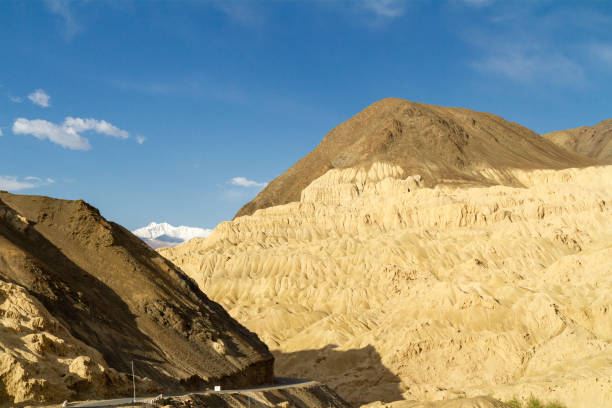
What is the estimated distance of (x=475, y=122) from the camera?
7407 inches

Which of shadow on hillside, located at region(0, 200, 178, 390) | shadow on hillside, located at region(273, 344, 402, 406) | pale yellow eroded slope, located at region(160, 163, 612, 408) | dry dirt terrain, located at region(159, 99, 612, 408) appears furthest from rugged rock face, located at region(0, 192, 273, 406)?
pale yellow eroded slope, located at region(160, 163, 612, 408)

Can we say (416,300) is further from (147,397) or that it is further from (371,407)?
(147,397)

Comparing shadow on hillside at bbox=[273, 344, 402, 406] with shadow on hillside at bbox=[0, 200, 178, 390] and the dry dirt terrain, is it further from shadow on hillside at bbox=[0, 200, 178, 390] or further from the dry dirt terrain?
shadow on hillside at bbox=[0, 200, 178, 390]

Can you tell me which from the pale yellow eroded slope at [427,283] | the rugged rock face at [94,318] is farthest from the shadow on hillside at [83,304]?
the pale yellow eroded slope at [427,283]

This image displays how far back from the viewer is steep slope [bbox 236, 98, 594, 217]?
156250 millimetres

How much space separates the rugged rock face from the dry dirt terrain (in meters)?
13.0

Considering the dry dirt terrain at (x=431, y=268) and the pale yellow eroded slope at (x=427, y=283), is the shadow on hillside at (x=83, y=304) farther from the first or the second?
the pale yellow eroded slope at (x=427, y=283)

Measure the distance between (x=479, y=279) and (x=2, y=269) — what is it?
61.6 metres

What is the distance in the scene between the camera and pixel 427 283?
8812cm

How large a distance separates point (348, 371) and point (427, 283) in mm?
26356

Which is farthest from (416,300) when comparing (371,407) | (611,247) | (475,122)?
Answer: (475,122)

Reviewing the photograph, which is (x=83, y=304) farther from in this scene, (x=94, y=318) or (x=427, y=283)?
(x=427, y=283)

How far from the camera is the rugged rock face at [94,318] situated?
89.4 ft

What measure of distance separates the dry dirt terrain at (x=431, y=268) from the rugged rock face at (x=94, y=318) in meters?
13.0
